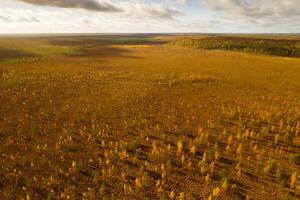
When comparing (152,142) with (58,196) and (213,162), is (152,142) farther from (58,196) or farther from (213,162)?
(58,196)

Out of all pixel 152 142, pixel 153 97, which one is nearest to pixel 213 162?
pixel 152 142

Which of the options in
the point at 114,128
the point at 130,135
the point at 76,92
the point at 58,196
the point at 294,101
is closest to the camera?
the point at 58,196

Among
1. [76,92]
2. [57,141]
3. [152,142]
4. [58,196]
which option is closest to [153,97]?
[76,92]

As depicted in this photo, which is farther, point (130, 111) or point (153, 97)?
point (153, 97)

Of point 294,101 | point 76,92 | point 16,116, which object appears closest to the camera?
point 16,116

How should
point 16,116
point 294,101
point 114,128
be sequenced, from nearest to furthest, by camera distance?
point 114,128, point 16,116, point 294,101

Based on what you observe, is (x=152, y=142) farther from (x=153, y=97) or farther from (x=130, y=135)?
(x=153, y=97)

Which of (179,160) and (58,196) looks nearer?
(58,196)

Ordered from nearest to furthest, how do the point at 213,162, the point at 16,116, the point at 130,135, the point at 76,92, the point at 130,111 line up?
the point at 213,162
the point at 130,135
the point at 16,116
the point at 130,111
the point at 76,92

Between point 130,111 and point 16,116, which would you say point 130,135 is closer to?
point 130,111
